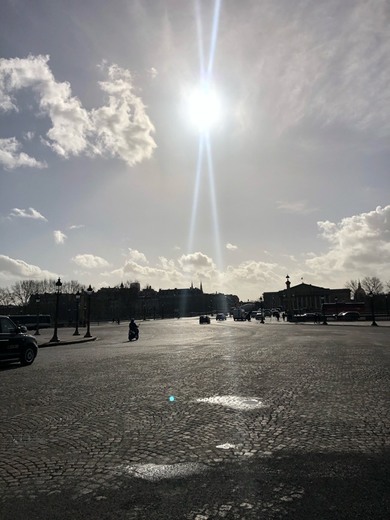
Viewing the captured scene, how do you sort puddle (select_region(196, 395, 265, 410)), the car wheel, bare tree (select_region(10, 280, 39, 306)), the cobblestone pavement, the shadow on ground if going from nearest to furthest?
1. the shadow on ground
2. the cobblestone pavement
3. puddle (select_region(196, 395, 265, 410))
4. the car wheel
5. bare tree (select_region(10, 280, 39, 306))

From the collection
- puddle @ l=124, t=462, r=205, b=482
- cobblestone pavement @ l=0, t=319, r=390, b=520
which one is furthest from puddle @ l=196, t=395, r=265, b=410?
puddle @ l=124, t=462, r=205, b=482

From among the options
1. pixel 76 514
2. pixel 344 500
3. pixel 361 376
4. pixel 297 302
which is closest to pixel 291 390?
pixel 361 376

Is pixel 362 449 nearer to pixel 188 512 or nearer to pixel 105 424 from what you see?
pixel 188 512

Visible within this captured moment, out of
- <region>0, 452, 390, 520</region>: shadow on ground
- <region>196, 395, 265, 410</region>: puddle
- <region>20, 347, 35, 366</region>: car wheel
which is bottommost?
<region>0, 452, 390, 520</region>: shadow on ground

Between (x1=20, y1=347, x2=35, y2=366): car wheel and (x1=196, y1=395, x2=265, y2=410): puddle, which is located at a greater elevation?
(x1=20, y1=347, x2=35, y2=366): car wheel

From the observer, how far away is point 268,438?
21.5 feet

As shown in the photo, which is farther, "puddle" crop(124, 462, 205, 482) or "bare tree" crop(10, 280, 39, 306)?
"bare tree" crop(10, 280, 39, 306)

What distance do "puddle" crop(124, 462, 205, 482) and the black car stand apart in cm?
1369

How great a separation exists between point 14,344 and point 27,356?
0.90 meters

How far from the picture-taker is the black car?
17234mm

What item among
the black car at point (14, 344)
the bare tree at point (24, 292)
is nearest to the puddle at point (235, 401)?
the black car at point (14, 344)

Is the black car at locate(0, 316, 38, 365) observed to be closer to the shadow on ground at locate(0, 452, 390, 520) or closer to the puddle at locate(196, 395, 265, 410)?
the puddle at locate(196, 395, 265, 410)

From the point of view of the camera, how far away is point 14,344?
17609 mm

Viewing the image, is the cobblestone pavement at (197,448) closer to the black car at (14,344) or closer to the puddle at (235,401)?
the puddle at (235,401)
